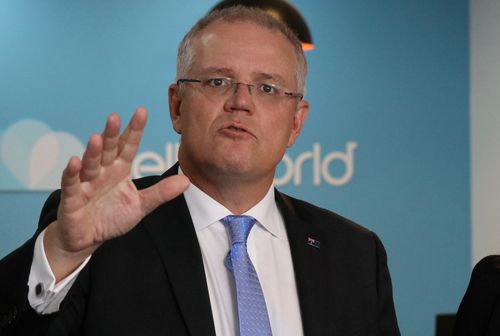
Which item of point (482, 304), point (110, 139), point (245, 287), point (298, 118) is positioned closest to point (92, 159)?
point (110, 139)

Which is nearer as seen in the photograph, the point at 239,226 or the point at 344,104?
the point at 239,226

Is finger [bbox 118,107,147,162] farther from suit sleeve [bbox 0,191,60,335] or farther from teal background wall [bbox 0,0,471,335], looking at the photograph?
teal background wall [bbox 0,0,471,335]

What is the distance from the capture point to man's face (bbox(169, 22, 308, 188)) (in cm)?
226

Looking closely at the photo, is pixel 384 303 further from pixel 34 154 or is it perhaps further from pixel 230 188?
pixel 34 154

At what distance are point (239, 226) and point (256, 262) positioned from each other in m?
0.12

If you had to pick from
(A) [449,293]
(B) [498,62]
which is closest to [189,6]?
(B) [498,62]

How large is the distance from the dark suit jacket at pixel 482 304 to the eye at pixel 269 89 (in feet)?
2.59

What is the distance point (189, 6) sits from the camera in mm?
5215

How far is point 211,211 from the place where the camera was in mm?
2336

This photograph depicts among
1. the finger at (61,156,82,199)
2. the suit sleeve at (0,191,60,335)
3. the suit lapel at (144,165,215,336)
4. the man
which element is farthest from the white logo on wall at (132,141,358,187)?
the finger at (61,156,82,199)

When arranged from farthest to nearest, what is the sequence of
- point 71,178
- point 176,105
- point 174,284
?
point 176,105, point 174,284, point 71,178

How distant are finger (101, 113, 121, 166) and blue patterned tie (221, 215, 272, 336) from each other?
26.5 inches

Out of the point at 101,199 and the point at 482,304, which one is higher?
the point at 101,199

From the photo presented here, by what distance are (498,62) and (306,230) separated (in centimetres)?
394
